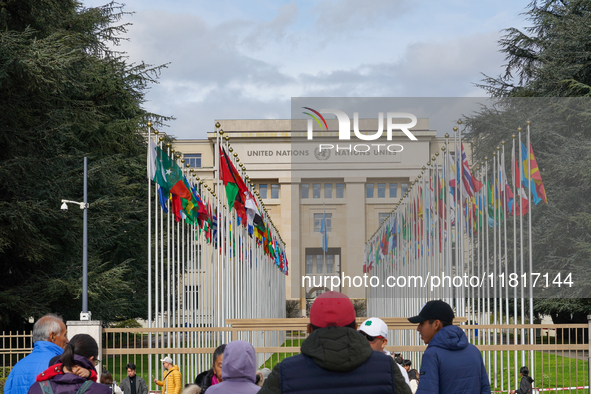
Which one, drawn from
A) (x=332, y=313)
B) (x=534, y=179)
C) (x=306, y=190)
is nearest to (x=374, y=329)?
(x=332, y=313)

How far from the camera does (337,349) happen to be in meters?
3.20

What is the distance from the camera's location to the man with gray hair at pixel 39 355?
5094 millimetres

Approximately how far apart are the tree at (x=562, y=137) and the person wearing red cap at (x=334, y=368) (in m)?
28.8

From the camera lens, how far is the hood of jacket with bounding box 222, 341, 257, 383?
4148mm

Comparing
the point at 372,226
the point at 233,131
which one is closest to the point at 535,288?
the point at 372,226

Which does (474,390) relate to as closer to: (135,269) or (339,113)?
(135,269)

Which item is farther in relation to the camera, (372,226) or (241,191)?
(372,226)

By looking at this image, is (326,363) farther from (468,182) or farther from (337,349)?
(468,182)

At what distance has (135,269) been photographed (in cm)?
3466

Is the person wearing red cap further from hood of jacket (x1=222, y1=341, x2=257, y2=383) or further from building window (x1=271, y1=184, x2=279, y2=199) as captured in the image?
building window (x1=271, y1=184, x2=279, y2=199)

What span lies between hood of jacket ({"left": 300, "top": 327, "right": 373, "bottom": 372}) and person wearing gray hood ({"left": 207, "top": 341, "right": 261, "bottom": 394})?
3.18ft

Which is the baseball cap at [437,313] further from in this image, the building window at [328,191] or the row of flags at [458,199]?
the building window at [328,191]

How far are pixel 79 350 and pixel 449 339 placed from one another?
2434 millimetres

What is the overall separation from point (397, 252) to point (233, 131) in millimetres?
41489
